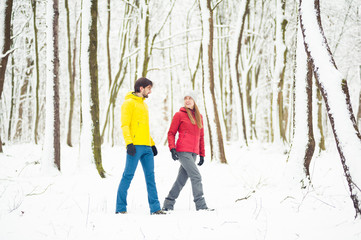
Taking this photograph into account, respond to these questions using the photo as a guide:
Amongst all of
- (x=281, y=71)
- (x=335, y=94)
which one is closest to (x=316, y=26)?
(x=335, y=94)

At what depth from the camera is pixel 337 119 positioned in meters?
2.96

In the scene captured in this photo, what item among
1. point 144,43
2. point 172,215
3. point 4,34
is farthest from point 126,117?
point 144,43

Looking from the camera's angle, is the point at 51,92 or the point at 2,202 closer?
A: the point at 2,202

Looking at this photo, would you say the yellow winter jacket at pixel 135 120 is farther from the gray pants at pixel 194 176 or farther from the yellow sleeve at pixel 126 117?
the gray pants at pixel 194 176

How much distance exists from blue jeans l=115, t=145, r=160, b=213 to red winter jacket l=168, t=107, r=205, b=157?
413 mm

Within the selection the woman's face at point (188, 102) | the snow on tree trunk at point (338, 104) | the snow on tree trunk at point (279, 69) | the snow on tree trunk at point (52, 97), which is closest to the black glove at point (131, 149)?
the woman's face at point (188, 102)

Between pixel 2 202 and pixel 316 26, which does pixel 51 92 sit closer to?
pixel 2 202

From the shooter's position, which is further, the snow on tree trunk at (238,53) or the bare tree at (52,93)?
the snow on tree trunk at (238,53)

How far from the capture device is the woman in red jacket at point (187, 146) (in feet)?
12.9

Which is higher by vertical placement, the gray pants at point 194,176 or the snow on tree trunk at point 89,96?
the snow on tree trunk at point 89,96

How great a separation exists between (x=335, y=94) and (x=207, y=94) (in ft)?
17.8

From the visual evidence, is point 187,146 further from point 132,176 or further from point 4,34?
point 4,34

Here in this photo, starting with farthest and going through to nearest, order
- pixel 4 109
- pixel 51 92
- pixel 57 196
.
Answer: pixel 4 109 < pixel 51 92 < pixel 57 196

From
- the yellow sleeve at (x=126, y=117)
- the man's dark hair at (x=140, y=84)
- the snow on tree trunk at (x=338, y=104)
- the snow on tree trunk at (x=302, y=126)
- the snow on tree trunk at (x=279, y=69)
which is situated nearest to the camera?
the snow on tree trunk at (x=338, y=104)
